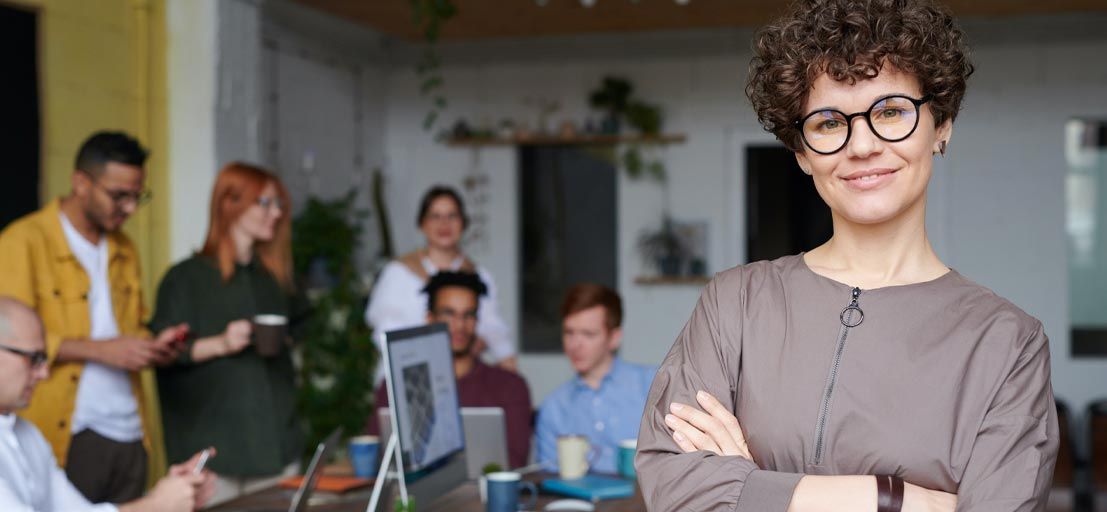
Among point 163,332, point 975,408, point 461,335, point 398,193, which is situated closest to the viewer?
point 975,408

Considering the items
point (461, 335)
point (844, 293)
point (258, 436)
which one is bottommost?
point (258, 436)

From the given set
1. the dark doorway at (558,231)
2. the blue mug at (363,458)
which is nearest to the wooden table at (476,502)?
the blue mug at (363,458)

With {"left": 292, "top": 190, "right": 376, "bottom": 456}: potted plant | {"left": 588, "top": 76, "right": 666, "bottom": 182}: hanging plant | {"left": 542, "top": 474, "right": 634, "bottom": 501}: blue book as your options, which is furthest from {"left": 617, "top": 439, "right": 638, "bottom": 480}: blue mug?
{"left": 588, "top": 76, "right": 666, "bottom": 182}: hanging plant

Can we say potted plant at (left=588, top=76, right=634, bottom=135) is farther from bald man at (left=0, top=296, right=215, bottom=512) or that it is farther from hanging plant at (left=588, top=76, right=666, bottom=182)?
bald man at (left=0, top=296, right=215, bottom=512)

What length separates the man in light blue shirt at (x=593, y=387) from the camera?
3322 millimetres

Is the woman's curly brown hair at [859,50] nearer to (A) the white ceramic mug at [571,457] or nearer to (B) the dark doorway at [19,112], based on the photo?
(A) the white ceramic mug at [571,457]

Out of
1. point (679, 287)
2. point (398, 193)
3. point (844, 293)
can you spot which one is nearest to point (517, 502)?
point (844, 293)

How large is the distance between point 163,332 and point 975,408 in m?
2.49

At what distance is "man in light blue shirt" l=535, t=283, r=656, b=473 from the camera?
3.32 m

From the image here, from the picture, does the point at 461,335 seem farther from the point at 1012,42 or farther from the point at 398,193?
the point at 1012,42

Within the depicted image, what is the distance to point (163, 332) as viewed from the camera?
123 inches

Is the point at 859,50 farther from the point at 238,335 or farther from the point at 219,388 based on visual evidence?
the point at 219,388

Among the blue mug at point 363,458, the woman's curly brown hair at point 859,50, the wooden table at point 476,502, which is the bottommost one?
the wooden table at point 476,502

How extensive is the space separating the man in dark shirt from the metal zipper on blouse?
2.10 meters
